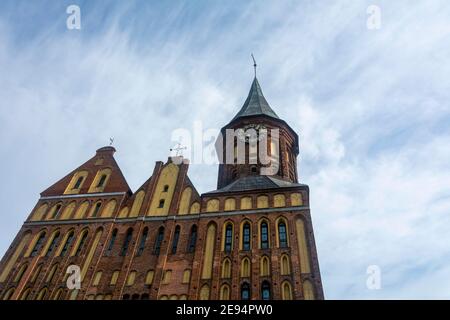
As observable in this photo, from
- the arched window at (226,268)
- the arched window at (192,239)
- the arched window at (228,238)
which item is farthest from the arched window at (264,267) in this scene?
the arched window at (192,239)

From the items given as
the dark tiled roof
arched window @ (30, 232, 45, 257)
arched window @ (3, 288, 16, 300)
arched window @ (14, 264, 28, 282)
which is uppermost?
the dark tiled roof

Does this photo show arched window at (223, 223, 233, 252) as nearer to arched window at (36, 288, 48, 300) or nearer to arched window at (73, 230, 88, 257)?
arched window at (73, 230, 88, 257)

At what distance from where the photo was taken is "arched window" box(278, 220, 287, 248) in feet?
60.2

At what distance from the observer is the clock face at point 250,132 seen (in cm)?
2798

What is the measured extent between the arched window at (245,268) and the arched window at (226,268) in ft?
2.13

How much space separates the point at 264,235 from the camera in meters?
19.1

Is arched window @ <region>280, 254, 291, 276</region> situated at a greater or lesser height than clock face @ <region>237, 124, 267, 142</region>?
lesser

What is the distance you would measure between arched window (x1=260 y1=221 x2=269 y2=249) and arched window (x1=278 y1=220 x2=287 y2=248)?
629mm

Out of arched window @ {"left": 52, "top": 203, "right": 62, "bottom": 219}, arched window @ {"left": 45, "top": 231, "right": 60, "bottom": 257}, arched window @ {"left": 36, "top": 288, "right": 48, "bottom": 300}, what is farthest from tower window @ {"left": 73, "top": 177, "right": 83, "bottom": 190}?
arched window @ {"left": 36, "top": 288, "right": 48, "bottom": 300}

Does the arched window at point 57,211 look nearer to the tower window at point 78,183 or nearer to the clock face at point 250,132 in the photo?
the tower window at point 78,183

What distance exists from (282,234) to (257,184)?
4260 millimetres

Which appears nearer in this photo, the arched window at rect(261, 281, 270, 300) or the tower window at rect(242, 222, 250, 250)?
the arched window at rect(261, 281, 270, 300)

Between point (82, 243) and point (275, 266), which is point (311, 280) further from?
point (82, 243)

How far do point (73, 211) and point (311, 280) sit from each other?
1455 cm
